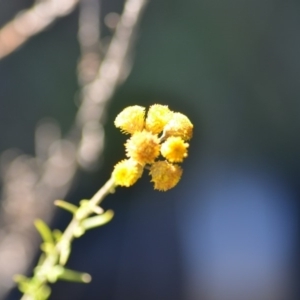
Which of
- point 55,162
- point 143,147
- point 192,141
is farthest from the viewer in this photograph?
point 192,141

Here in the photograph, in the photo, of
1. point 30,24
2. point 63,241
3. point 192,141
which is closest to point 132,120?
point 63,241

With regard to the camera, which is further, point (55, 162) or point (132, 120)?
point (55, 162)

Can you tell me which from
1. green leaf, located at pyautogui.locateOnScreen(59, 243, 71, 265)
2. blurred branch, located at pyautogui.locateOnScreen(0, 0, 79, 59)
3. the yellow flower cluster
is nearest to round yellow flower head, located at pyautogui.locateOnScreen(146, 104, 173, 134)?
the yellow flower cluster

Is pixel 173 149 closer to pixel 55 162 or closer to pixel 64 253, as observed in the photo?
pixel 64 253

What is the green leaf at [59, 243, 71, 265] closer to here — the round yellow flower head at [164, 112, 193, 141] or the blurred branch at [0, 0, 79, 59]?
the round yellow flower head at [164, 112, 193, 141]

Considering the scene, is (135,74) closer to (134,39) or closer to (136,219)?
(134,39)

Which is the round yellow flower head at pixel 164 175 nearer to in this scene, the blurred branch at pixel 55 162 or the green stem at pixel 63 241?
the green stem at pixel 63 241

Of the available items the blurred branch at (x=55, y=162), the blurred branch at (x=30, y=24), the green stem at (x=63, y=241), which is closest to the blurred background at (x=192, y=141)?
the blurred branch at (x=55, y=162)
